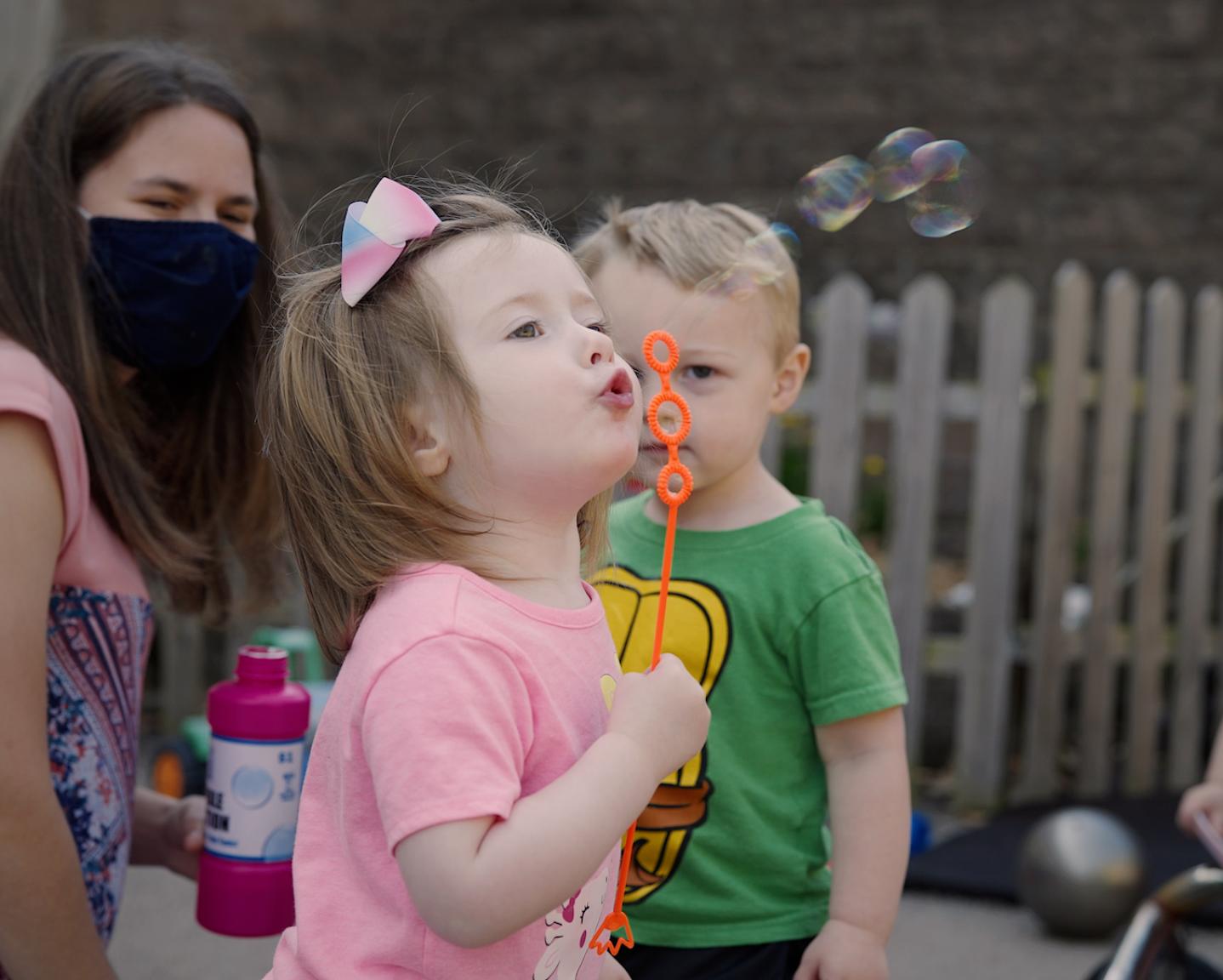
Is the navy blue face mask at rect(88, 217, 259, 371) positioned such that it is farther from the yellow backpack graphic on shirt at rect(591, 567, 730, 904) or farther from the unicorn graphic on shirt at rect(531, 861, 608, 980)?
the unicorn graphic on shirt at rect(531, 861, 608, 980)

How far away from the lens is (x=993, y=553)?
572 centimetres

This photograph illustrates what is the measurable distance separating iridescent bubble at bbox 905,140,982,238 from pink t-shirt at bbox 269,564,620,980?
996mm

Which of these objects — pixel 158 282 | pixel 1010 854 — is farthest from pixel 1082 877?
pixel 158 282

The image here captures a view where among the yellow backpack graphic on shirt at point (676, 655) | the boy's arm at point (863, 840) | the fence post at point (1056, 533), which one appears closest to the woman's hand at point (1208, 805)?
the boy's arm at point (863, 840)

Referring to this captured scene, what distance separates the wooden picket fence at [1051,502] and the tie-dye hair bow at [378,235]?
14.3ft

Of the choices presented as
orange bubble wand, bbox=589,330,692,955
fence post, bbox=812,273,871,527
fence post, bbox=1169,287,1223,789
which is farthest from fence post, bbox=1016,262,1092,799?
orange bubble wand, bbox=589,330,692,955

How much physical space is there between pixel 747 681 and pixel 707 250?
0.60m

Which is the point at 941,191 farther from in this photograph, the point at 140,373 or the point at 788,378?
the point at 140,373

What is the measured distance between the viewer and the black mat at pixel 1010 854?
14.8 feet

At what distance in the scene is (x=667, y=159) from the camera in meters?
7.52

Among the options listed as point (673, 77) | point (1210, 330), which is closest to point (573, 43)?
point (673, 77)

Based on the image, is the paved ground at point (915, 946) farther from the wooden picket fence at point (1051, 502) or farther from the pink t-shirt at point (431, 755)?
the pink t-shirt at point (431, 755)

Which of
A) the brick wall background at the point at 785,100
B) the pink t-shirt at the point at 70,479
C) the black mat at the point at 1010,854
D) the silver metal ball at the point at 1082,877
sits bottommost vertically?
the black mat at the point at 1010,854

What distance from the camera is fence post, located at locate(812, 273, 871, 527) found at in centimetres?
575
